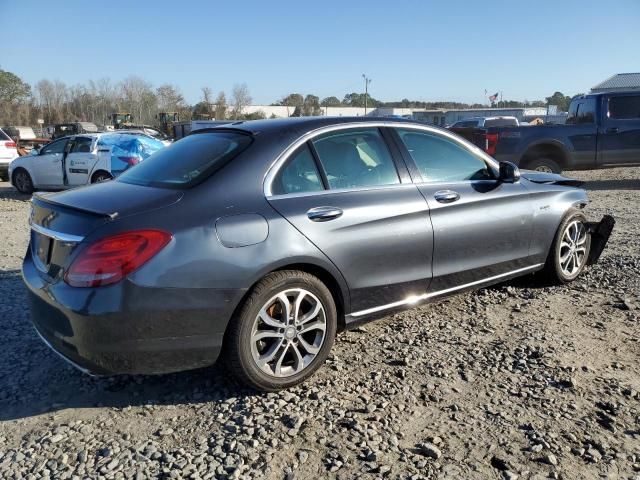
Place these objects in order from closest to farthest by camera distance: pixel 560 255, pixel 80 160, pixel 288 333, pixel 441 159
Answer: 1. pixel 288 333
2. pixel 441 159
3. pixel 560 255
4. pixel 80 160

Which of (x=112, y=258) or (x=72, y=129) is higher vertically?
(x=72, y=129)

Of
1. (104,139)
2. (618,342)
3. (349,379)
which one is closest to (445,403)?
(349,379)

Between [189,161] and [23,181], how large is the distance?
11821 mm

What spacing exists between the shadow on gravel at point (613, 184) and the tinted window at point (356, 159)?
10.4m

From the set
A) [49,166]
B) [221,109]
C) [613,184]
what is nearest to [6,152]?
[49,166]

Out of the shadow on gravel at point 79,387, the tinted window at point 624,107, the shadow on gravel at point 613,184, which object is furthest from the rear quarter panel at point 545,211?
the tinted window at point 624,107

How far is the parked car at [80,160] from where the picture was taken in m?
11.8

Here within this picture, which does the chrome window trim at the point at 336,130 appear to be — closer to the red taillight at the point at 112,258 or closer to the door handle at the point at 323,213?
the door handle at the point at 323,213

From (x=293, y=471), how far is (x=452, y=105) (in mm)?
123580

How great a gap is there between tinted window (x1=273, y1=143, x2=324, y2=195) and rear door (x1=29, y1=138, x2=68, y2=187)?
11058mm

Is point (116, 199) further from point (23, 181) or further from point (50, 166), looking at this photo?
point (23, 181)

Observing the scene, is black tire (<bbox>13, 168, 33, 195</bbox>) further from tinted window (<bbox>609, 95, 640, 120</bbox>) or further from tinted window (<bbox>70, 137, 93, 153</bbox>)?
tinted window (<bbox>609, 95, 640, 120</bbox>)

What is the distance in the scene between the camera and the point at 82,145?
Result: 12352 mm

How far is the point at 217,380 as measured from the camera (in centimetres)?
335
